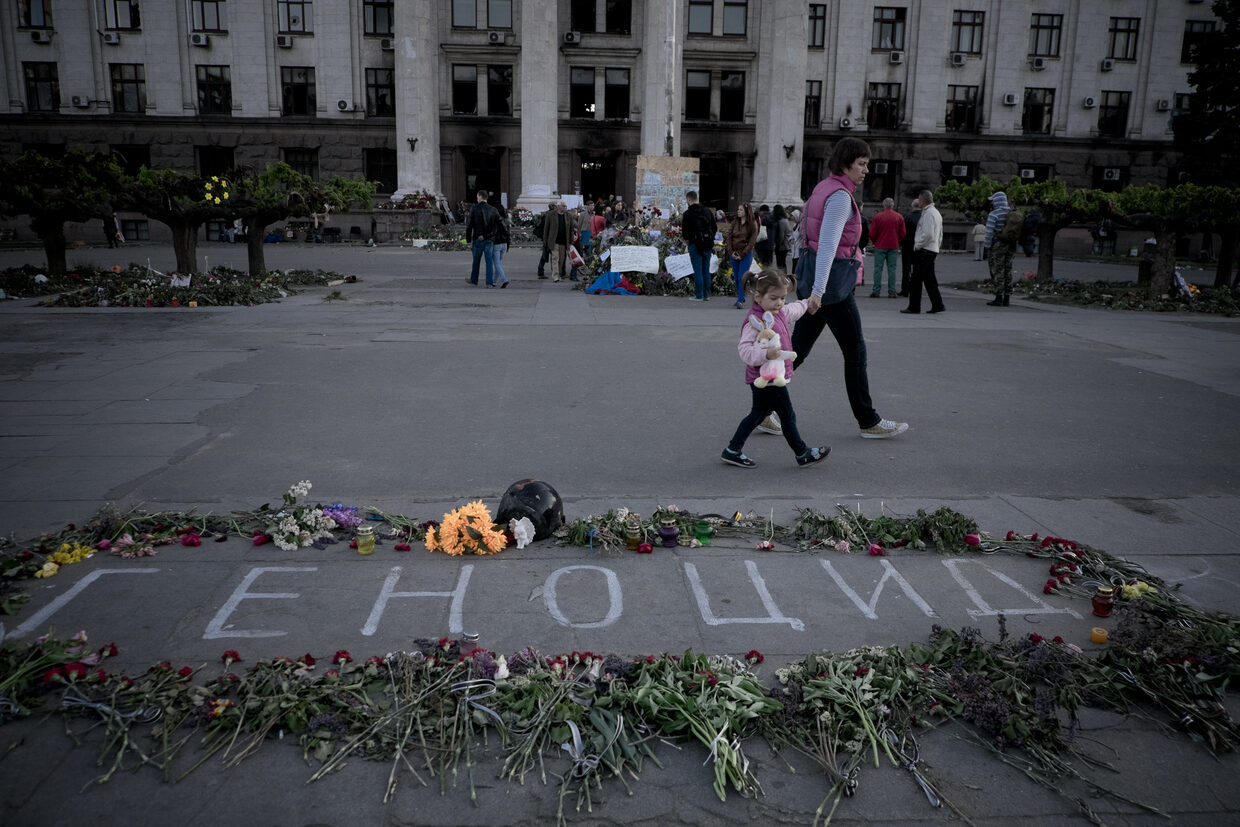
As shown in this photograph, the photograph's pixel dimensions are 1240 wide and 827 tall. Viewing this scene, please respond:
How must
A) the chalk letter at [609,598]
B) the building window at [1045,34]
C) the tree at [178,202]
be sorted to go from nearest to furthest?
the chalk letter at [609,598] → the tree at [178,202] → the building window at [1045,34]

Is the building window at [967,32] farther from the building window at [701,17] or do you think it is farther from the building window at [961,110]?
the building window at [701,17]

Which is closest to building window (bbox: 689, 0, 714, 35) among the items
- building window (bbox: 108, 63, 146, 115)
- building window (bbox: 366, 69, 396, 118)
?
building window (bbox: 366, 69, 396, 118)

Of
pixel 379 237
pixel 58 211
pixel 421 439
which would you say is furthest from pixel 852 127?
pixel 421 439

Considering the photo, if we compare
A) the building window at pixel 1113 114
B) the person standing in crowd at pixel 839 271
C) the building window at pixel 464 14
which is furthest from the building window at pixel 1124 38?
the person standing in crowd at pixel 839 271

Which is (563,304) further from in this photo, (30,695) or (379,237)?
Result: (379,237)

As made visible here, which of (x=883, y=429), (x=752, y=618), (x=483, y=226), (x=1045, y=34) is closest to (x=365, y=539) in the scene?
(x=752, y=618)

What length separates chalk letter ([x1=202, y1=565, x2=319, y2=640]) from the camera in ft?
12.7

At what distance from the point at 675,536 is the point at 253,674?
2.31 m

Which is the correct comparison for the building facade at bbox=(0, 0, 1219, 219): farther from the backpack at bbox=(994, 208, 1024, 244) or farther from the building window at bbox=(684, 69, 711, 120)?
the backpack at bbox=(994, 208, 1024, 244)

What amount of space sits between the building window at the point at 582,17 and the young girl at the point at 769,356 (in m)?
43.8

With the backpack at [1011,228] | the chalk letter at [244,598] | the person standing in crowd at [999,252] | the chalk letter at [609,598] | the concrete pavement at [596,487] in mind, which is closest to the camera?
the concrete pavement at [596,487]

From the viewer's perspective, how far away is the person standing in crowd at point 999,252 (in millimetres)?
16312

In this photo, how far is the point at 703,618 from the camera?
13.4 ft

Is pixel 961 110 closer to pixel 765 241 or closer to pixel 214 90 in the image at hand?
pixel 765 241
